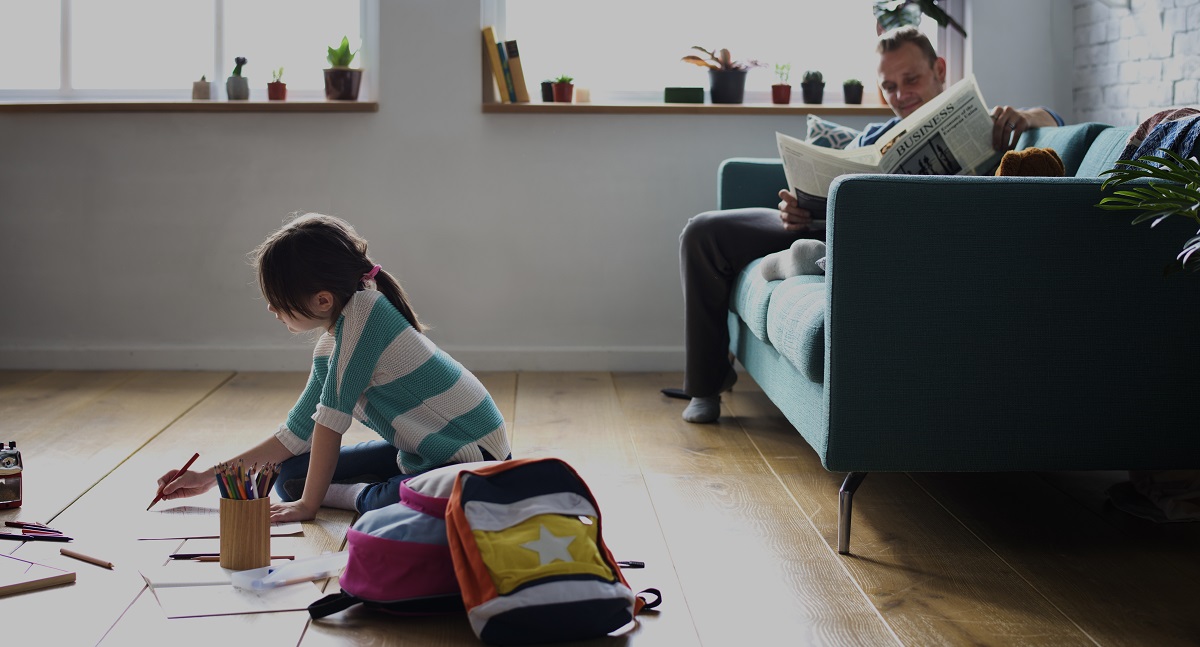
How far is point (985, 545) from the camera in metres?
1.86

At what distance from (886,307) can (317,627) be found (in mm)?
983

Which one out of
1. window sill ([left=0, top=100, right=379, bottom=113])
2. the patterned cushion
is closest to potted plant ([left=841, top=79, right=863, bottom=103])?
the patterned cushion

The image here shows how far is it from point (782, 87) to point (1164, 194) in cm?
217

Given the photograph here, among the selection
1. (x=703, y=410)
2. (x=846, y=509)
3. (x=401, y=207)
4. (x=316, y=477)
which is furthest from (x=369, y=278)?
(x=401, y=207)

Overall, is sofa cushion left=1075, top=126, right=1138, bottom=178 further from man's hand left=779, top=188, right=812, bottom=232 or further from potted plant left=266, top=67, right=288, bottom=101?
potted plant left=266, top=67, right=288, bottom=101

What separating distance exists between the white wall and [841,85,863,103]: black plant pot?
0.21 meters

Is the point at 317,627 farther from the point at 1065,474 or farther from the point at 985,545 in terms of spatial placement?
the point at 1065,474

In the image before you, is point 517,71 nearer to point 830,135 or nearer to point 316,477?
point 830,135

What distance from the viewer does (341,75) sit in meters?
3.50

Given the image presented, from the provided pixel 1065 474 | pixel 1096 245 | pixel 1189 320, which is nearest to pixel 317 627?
pixel 1096 245

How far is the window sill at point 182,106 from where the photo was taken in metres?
3.45

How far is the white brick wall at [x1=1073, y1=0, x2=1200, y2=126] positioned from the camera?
279cm

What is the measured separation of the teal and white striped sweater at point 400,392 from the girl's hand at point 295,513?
6.3 inches

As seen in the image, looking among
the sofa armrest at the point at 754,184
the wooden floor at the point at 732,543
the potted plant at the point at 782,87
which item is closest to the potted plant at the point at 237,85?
the wooden floor at the point at 732,543
